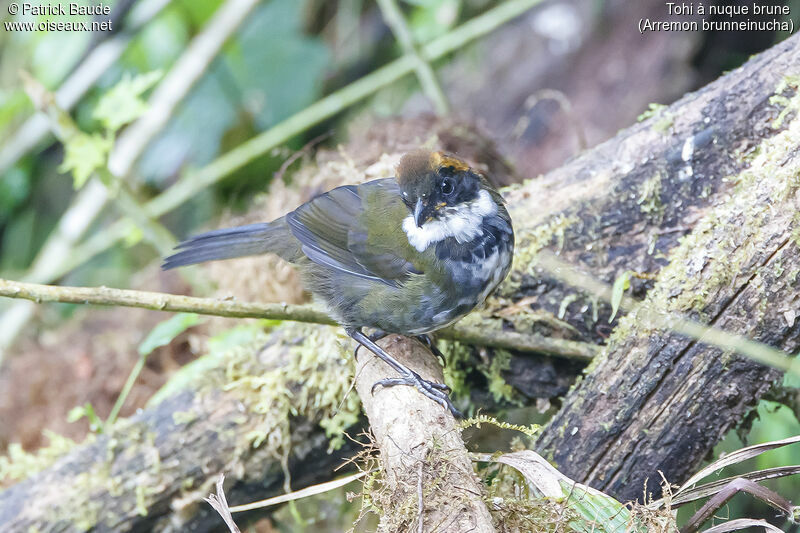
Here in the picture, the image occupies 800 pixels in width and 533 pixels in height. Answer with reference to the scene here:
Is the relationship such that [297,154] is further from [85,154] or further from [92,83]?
[92,83]

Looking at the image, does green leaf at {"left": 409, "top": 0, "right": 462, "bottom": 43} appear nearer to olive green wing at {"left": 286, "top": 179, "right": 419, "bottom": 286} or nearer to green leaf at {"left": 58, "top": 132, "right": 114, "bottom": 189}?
green leaf at {"left": 58, "top": 132, "right": 114, "bottom": 189}

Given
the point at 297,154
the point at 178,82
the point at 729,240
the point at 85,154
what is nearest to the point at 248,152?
the point at 178,82

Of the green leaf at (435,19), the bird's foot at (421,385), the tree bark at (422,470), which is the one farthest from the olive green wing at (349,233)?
the green leaf at (435,19)

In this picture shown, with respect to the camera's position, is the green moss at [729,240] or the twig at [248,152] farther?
the twig at [248,152]

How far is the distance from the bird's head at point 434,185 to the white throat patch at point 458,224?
1 cm

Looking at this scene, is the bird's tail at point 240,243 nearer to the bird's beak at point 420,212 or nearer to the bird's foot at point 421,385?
the bird's beak at point 420,212

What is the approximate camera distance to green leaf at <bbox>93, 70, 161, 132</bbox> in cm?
357

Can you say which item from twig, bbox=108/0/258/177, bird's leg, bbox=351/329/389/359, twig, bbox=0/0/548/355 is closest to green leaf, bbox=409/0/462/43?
twig, bbox=0/0/548/355

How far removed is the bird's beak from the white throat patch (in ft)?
0.22

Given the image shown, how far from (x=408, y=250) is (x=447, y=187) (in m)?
0.27

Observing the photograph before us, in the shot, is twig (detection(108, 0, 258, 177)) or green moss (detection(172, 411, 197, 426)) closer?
green moss (detection(172, 411, 197, 426))

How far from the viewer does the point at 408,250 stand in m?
2.75

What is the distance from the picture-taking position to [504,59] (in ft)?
19.8

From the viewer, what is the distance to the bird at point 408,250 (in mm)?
2604
